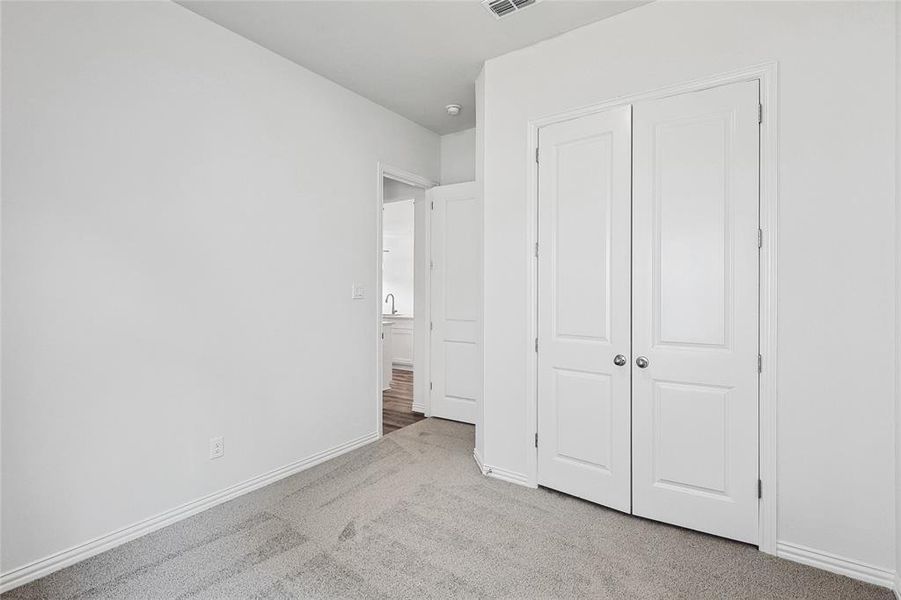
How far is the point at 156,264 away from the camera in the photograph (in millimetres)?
2385

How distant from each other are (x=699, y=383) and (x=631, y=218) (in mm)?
919

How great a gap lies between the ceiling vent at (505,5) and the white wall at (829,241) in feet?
2.24

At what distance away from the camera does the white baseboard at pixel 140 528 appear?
76.8 inches

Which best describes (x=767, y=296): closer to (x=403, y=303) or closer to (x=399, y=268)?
(x=403, y=303)

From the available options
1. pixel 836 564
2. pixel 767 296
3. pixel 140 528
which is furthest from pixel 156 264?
pixel 836 564

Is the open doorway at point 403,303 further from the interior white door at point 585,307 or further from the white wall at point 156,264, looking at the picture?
the interior white door at point 585,307

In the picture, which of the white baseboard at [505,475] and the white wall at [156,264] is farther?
the white baseboard at [505,475]

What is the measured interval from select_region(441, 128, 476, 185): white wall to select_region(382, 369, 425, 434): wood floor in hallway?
235cm

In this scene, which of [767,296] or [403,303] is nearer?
[767,296]

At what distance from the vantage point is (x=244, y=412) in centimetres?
283

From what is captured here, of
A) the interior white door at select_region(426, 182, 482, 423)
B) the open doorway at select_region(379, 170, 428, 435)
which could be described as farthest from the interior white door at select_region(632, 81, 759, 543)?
the open doorway at select_region(379, 170, 428, 435)

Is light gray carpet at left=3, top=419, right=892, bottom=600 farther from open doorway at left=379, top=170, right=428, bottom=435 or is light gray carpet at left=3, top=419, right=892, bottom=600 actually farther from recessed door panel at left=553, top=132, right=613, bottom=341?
open doorway at left=379, top=170, right=428, bottom=435

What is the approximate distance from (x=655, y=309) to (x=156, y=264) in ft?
8.59

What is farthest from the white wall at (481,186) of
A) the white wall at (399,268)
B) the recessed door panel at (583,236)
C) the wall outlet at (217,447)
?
the white wall at (399,268)
